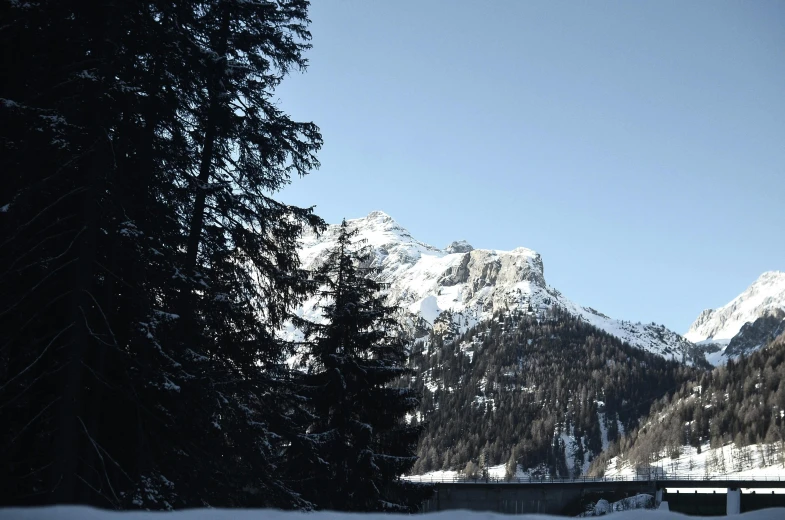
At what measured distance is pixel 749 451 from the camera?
129 m

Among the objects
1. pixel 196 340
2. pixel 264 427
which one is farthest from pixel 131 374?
pixel 264 427

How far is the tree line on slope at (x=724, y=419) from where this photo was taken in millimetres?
130625

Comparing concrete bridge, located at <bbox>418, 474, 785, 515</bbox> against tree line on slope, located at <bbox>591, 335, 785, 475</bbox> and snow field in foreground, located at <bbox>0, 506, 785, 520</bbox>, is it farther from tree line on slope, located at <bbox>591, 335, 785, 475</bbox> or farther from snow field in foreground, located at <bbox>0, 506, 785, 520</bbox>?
snow field in foreground, located at <bbox>0, 506, 785, 520</bbox>

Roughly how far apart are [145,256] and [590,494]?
74.2m

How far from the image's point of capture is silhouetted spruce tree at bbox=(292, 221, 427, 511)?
1797cm

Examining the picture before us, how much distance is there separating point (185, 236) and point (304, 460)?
279 inches

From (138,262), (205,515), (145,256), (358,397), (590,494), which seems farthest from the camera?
(590,494)

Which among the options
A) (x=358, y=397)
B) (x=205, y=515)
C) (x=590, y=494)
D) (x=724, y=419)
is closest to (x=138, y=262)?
(x=205, y=515)

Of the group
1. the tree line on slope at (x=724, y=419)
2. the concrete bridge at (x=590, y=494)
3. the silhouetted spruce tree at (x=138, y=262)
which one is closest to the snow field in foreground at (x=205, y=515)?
the silhouetted spruce tree at (x=138, y=262)

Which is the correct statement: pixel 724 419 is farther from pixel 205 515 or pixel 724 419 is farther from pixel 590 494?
pixel 205 515

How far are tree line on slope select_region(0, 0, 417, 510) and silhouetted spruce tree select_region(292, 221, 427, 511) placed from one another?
13.3ft

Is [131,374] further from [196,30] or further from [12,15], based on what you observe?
[196,30]

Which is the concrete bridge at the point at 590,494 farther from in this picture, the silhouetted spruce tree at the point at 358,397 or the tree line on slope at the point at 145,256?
the tree line on slope at the point at 145,256

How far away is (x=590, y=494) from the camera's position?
240 ft
